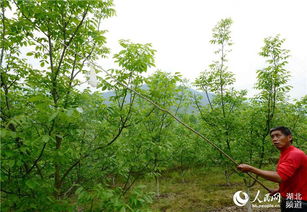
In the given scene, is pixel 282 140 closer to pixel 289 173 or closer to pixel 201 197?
pixel 289 173

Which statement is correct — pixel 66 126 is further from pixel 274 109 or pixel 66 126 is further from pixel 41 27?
pixel 274 109

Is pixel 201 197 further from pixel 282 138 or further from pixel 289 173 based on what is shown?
pixel 289 173

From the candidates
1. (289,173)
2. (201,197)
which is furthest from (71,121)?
(201,197)

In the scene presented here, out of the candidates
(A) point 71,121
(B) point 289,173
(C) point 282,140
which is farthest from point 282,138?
(A) point 71,121

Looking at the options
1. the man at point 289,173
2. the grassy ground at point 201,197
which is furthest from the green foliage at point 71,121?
the grassy ground at point 201,197

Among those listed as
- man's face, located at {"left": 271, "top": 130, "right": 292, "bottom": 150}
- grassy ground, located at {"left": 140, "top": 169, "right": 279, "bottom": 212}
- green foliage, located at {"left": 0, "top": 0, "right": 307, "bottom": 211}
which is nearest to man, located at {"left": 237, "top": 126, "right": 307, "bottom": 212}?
man's face, located at {"left": 271, "top": 130, "right": 292, "bottom": 150}

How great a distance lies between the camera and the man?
2.95 meters

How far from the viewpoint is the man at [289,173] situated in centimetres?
295

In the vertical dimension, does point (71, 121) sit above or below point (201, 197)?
above

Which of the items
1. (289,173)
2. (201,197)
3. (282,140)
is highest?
(282,140)

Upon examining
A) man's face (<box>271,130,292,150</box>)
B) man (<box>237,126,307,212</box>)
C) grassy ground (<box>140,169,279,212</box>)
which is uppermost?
man's face (<box>271,130,292,150</box>)

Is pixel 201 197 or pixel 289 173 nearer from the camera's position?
pixel 289 173

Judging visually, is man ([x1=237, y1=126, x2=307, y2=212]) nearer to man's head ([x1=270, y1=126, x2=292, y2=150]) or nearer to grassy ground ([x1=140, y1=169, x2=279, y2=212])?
man's head ([x1=270, y1=126, x2=292, y2=150])

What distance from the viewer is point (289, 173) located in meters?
2.93
